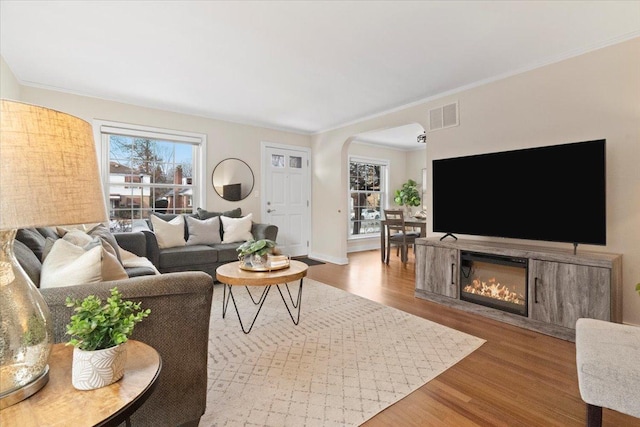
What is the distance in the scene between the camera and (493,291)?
3.02 m

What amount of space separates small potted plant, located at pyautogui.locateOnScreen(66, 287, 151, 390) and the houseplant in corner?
267 inches

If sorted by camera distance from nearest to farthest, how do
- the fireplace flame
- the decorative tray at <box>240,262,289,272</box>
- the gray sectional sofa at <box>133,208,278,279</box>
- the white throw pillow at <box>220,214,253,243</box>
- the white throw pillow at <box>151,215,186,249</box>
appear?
the decorative tray at <box>240,262,289,272</box>, the fireplace flame, the gray sectional sofa at <box>133,208,278,279</box>, the white throw pillow at <box>151,215,186,249</box>, the white throw pillow at <box>220,214,253,243</box>

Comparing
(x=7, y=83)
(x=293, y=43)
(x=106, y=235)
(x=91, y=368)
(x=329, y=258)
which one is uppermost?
(x=293, y=43)

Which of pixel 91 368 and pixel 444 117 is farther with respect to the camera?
pixel 444 117

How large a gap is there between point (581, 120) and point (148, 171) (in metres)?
5.13

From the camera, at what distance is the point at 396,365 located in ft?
6.88

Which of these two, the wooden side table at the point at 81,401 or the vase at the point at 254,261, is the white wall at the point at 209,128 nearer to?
the vase at the point at 254,261

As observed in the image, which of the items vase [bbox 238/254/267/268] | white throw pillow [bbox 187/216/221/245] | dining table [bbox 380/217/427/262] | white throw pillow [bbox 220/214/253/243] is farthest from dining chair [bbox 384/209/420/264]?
vase [bbox 238/254/267/268]

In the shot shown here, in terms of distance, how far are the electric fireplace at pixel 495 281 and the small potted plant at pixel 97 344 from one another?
9.77 ft

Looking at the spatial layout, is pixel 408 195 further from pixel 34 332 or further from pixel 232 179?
pixel 34 332

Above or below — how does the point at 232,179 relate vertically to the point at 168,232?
above

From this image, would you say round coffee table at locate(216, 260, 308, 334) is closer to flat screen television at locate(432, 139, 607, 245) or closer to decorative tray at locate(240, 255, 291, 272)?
decorative tray at locate(240, 255, 291, 272)

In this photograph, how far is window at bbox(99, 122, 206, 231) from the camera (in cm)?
421

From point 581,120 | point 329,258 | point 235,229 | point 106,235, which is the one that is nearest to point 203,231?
point 235,229
